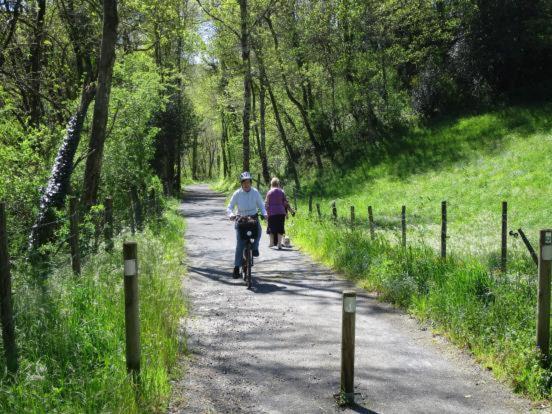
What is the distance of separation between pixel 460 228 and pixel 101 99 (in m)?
10.4

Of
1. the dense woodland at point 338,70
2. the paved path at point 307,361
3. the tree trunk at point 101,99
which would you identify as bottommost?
the paved path at point 307,361

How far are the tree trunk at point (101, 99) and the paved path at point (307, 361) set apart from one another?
3.25 metres

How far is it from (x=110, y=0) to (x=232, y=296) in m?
6.29

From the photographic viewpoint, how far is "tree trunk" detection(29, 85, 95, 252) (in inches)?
377

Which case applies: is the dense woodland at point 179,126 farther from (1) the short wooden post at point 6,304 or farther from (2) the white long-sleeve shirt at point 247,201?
(2) the white long-sleeve shirt at point 247,201

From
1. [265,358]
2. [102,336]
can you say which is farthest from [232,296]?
[102,336]

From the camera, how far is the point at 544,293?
5309 millimetres

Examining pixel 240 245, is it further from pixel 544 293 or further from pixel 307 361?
pixel 544 293

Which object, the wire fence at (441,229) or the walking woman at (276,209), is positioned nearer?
the wire fence at (441,229)

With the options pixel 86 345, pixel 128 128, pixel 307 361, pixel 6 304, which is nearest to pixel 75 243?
pixel 86 345

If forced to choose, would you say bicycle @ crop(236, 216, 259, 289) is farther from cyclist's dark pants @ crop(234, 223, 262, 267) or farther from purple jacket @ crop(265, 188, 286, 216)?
purple jacket @ crop(265, 188, 286, 216)

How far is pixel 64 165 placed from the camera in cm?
1081

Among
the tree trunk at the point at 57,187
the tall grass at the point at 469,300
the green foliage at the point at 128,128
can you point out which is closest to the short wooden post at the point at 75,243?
the tree trunk at the point at 57,187

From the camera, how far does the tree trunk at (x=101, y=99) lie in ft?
34.6
